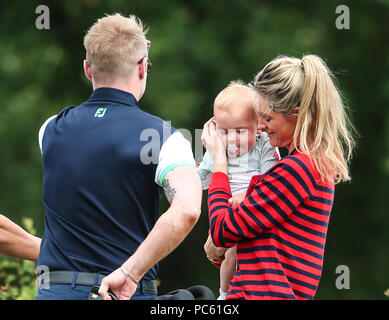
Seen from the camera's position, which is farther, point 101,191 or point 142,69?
point 142,69

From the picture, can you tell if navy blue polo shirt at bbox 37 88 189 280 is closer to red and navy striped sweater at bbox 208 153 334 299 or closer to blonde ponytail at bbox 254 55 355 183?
red and navy striped sweater at bbox 208 153 334 299

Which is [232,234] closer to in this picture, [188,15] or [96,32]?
[96,32]

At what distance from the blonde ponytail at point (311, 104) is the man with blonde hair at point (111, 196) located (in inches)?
15.3

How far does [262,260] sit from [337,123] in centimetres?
59

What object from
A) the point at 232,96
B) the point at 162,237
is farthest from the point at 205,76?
the point at 162,237

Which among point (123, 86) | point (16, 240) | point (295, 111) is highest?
point (123, 86)

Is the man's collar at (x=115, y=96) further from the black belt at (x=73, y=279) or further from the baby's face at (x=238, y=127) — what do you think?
the black belt at (x=73, y=279)

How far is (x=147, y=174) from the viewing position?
2.71m

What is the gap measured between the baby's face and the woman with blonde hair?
0.15m

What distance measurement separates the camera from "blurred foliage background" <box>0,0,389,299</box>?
406 inches

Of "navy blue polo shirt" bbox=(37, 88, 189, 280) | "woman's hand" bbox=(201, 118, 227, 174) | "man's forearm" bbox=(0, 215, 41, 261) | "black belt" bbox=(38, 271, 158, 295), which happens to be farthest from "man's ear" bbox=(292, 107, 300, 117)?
"man's forearm" bbox=(0, 215, 41, 261)

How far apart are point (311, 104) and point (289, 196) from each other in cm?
37

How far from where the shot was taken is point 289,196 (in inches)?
105

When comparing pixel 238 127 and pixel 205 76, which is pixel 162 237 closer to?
pixel 238 127
